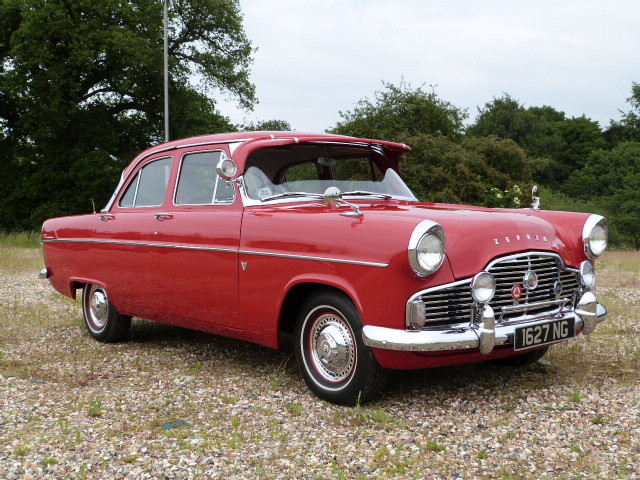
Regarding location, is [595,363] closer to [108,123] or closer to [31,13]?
[31,13]

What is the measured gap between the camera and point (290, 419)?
4.15 metres

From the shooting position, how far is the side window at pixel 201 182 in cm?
529

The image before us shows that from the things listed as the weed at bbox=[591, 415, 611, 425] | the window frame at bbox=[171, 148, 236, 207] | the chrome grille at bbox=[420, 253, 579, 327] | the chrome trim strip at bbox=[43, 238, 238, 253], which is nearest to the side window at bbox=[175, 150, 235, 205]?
the window frame at bbox=[171, 148, 236, 207]

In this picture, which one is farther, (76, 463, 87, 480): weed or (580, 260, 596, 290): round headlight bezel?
(580, 260, 596, 290): round headlight bezel

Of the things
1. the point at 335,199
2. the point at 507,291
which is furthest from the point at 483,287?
the point at 335,199

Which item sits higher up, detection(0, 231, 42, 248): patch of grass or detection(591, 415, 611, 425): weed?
detection(591, 415, 611, 425): weed

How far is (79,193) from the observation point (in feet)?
95.7

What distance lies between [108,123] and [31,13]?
6115mm

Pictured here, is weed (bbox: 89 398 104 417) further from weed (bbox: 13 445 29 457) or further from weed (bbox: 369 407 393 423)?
weed (bbox: 369 407 393 423)

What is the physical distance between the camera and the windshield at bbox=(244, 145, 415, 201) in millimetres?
5160

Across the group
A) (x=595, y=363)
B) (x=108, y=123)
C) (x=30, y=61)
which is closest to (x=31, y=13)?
(x=30, y=61)

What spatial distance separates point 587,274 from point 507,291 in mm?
915

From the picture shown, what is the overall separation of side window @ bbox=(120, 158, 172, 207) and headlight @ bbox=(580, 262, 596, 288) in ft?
11.4

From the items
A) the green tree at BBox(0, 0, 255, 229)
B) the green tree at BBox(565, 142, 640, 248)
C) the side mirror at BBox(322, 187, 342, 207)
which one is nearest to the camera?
the side mirror at BBox(322, 187, 342, 207)
